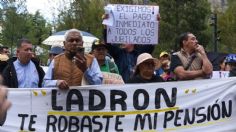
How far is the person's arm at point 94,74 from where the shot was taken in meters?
5.74

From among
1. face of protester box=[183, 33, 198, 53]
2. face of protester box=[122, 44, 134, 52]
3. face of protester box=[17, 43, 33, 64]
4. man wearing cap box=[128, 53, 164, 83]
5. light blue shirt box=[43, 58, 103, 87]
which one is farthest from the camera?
face of protester box=[122, 44, 134, 52]

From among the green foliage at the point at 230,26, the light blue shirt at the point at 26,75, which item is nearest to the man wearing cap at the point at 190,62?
the light blue shirt at the point at 26,75

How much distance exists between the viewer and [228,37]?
34.1 m

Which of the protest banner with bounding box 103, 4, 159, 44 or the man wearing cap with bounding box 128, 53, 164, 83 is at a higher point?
the protest banner with bounding box 103, 4, 159, 44

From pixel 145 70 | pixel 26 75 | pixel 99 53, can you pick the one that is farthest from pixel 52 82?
pixel 99 53

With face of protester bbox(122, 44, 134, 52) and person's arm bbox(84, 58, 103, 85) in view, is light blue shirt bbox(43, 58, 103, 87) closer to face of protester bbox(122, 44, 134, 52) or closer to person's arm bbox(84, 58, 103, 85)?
→ person's arm bbox(84, 58, 103, 85)

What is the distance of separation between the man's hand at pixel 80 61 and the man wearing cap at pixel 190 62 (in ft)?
4.22

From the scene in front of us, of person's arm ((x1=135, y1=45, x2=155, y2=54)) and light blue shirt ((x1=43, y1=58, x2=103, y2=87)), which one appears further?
person's arm ((x1=135, y1=45, x2=155, y2=54))

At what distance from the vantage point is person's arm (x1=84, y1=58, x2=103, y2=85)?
574cm

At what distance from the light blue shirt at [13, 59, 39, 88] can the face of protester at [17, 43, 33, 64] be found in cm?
5

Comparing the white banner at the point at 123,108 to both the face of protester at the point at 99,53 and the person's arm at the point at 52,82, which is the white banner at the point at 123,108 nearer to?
the person's arm at the point at 52,82

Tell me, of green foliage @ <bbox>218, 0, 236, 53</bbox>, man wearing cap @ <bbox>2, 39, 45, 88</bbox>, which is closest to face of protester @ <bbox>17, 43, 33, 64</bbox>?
man wearing cap @ <bbox>2, 39, 45, 88</bbox>

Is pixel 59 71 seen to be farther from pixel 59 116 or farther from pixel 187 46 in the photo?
pixel 187 46

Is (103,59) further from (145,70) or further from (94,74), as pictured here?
(94,74)
